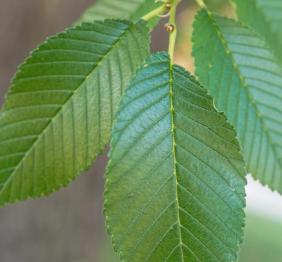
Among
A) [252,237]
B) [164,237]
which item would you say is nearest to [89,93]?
[164,237]

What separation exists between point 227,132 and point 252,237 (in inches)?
236

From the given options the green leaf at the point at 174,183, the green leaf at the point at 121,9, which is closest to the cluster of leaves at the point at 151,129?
the green leaf at the point at 174,183

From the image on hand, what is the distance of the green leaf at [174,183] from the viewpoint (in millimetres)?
1146

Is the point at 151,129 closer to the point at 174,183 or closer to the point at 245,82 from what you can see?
the point at 174,183

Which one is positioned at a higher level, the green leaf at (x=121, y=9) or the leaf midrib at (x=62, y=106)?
the green leaf at (x=121, y=9)

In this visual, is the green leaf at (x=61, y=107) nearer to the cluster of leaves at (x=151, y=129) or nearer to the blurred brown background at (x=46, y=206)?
the cluster of leaves at (x=151, y=129)

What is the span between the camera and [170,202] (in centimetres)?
115

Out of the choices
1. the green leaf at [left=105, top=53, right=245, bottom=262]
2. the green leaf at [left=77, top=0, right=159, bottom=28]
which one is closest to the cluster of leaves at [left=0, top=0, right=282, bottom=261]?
the green leaf at [left=105, top=53, right=245, bottom=262]

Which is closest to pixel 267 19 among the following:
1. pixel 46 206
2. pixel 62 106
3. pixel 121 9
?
pixel 121 9

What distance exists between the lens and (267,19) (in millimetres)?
1833

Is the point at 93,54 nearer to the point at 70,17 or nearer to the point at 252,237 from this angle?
the point at 70,17

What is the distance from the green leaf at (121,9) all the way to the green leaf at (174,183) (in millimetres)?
492

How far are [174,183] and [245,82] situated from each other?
1.29 feet

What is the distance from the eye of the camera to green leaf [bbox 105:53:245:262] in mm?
1146
